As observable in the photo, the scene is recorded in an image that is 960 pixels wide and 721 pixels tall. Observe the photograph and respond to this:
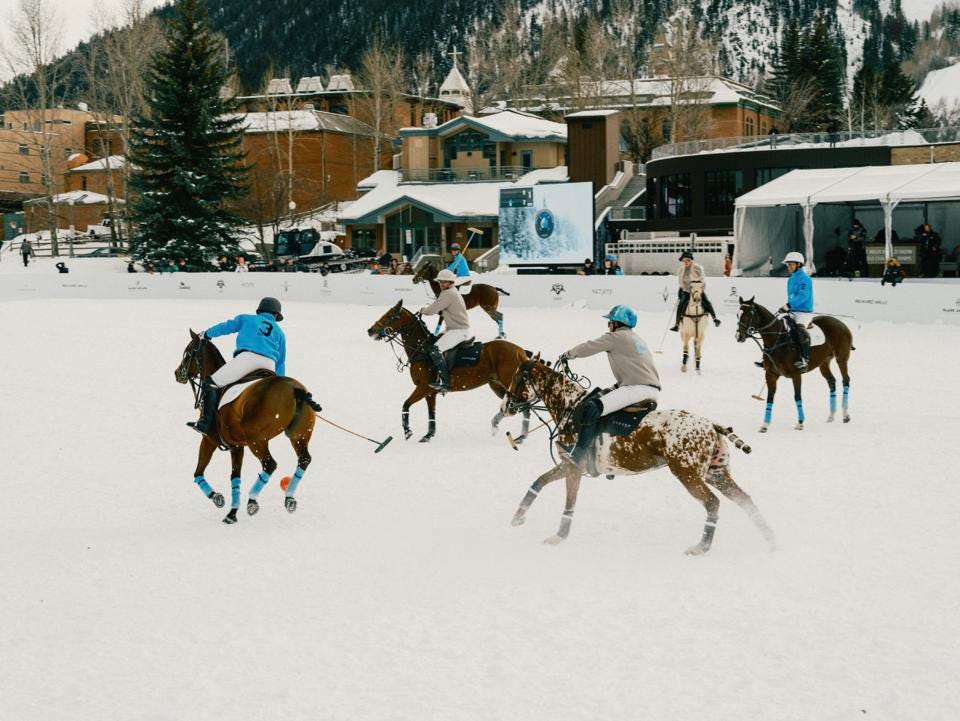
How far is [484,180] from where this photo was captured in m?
63.8

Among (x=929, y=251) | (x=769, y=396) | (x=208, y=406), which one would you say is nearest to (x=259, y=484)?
(x=208, y=406)

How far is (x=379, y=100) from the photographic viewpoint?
254ft

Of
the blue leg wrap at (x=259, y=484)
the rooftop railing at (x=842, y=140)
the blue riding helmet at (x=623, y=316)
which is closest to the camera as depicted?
the blue riding helmet at (x=623, y=316)

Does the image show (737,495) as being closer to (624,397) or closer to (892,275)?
(624,397)

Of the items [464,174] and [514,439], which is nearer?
[514,439]

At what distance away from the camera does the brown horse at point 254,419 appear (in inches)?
376

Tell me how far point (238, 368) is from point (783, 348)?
7.73m

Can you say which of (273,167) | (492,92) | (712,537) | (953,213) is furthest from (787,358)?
(492,92)

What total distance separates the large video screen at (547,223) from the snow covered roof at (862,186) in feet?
19.9

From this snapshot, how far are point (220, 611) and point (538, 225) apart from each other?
35367 mm

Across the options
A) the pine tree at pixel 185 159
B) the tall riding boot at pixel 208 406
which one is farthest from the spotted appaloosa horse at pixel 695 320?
the pine tree at pixel 185 159

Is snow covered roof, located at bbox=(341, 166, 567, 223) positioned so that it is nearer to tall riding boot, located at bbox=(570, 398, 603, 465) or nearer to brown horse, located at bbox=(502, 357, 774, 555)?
brown horse, located at bbox=(502, 357, 774, 555)

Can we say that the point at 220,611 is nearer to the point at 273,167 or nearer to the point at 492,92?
the point at 273,167

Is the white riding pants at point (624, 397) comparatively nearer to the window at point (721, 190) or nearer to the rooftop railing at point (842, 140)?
the rooftop railing at point (842, 140)
